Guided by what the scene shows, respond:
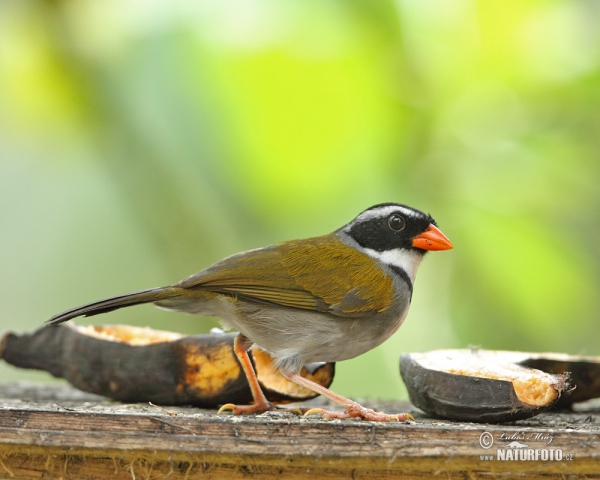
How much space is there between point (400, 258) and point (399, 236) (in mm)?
119

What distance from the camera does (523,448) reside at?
2410 millimetres

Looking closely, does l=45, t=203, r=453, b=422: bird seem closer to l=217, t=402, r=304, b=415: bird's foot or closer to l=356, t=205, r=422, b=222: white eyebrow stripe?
l=217, t=402, r=304, b=415: bird's foot

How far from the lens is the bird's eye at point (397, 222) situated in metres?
4.07

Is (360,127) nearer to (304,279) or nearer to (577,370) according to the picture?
(304,279)

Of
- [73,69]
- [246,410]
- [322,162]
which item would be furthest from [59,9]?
[246,410]

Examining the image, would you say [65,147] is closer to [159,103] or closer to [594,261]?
[159,103]

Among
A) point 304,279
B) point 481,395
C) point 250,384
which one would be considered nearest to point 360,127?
point 304,279

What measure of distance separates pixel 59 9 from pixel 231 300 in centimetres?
327

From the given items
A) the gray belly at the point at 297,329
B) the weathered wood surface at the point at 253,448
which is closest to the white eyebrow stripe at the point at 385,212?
the gray belly at the point at 297,329

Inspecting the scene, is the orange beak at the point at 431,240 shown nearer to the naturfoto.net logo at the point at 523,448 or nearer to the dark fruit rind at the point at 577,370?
the dark fruit rind at the point at 577,370

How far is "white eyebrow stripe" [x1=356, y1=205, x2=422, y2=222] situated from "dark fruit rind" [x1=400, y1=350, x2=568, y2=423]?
1061 millimetres

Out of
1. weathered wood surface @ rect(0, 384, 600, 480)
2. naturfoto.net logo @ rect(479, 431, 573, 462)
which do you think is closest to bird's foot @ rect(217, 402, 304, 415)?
weathered wood surface @ rect(0, 384, 600, 480)

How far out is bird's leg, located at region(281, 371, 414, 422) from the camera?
3113 mm

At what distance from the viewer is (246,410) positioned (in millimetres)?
3465
